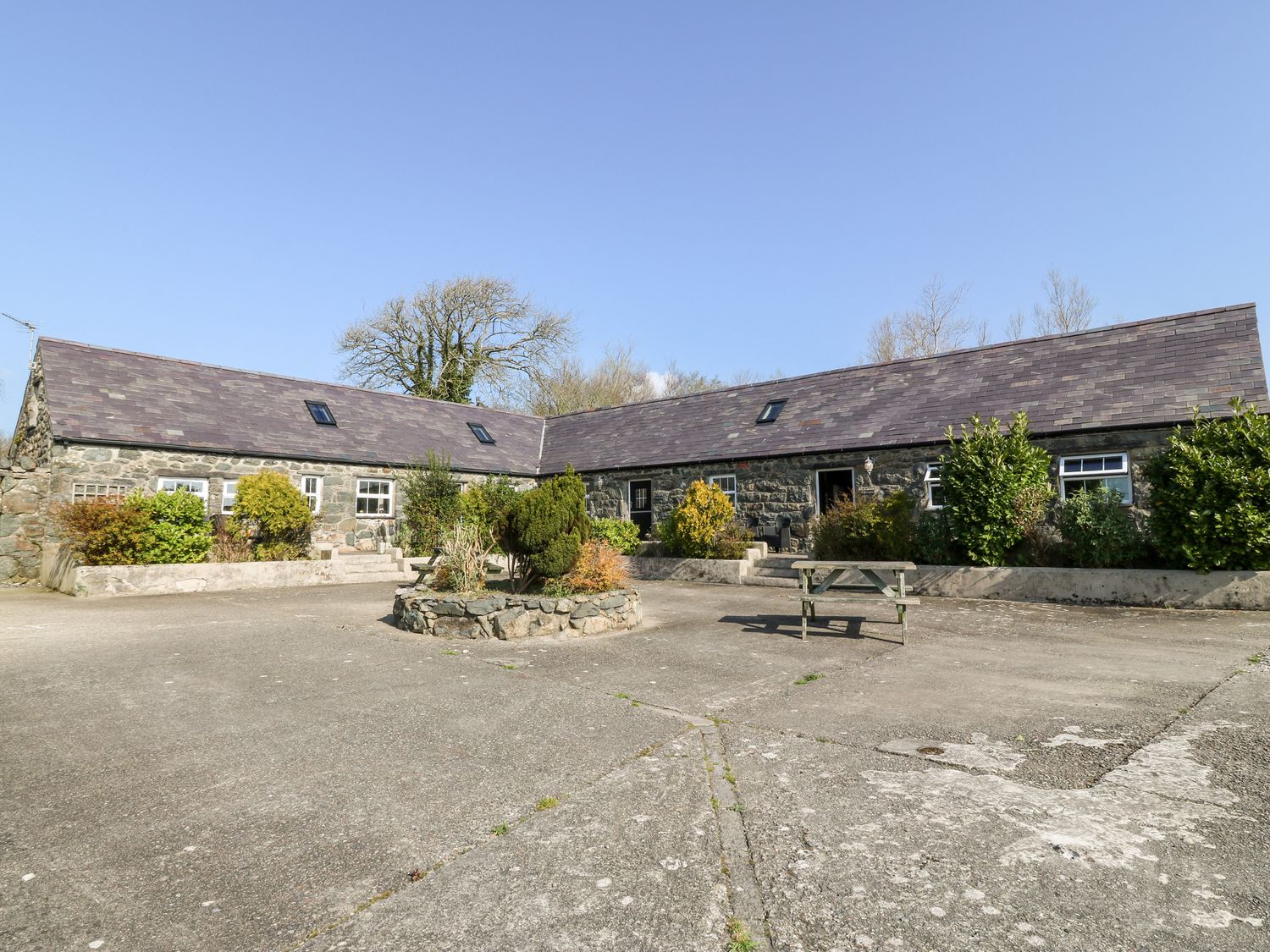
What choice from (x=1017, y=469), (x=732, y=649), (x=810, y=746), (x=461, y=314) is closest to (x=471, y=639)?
(x=732, y=649)

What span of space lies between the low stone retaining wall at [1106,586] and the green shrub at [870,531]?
0.88 meters

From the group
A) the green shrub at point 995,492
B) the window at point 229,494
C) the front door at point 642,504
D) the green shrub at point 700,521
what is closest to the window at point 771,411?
the green shrub at point 700,521

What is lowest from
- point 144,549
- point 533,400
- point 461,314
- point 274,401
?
point 144,549

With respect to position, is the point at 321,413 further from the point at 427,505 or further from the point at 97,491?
the point at 97,491

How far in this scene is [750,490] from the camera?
18109 millimetres

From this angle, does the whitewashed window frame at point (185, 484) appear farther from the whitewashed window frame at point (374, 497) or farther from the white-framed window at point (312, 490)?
the whitewashed window frame at point (374, 497)

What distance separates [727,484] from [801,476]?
221cm

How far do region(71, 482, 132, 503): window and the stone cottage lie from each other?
0.05 meters

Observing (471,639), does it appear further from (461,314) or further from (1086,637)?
(461,314)

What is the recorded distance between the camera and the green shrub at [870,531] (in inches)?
544

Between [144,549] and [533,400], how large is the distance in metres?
26.5

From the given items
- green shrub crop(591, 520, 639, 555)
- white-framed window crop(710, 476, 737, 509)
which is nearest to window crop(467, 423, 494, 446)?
green shrub crop(591, 520, 639, 555)

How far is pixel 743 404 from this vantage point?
69.1ft

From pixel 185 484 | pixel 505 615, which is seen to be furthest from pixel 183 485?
pixel 505 615
